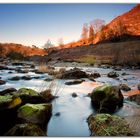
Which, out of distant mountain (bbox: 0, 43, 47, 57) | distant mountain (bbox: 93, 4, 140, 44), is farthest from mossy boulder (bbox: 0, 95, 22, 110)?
distant mountain (bbox: 93, 4, 140, 44)

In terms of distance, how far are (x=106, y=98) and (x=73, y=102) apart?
45 cm

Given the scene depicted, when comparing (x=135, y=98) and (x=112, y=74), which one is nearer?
(x=135, y=98)

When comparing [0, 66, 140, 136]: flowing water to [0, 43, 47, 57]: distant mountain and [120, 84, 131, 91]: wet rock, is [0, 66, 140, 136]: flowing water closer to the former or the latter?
[120, 84, 131, 91]: wet rock

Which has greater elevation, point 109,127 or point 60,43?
point 60,43

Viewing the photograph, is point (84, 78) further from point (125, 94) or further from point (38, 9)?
point (38, 9)

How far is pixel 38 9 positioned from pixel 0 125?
152 centimetres

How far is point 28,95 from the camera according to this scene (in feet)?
11.9

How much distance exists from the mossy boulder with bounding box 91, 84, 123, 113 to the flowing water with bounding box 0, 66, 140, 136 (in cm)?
8

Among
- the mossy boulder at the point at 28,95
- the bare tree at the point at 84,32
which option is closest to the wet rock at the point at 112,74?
the bare tree at the point at 84,32

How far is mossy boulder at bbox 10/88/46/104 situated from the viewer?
11.8 feet

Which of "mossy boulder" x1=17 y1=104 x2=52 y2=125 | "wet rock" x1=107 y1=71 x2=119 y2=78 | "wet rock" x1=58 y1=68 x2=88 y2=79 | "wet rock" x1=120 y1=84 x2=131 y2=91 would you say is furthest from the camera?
"wet rock" x1=58 y1=68 x2=88 y2=79

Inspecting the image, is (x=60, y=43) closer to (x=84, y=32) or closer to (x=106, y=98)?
(x=84, y=32)

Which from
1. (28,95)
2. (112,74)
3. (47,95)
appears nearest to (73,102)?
(47,95)

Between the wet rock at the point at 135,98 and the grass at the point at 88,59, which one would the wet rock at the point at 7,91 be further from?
the wet rock at the point at 135,98
